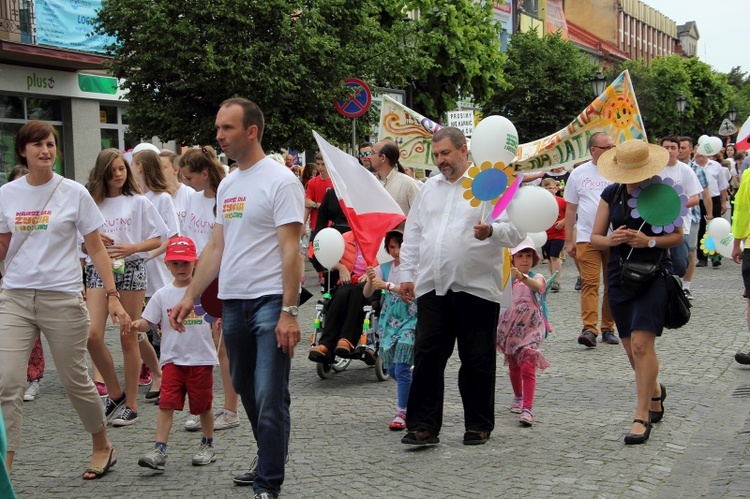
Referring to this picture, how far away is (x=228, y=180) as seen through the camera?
17.2 ft

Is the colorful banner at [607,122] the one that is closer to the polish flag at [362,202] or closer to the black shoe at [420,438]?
the polish flag at [362,202]

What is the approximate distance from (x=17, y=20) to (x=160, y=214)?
15.2 meters

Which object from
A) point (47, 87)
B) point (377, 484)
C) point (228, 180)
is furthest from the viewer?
point (47, 87)

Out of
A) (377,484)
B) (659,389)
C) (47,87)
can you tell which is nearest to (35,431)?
(377,484)

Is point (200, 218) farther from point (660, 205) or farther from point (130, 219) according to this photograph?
point (660, 205)

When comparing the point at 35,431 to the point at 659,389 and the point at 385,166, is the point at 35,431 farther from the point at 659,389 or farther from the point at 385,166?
the point at 659,389

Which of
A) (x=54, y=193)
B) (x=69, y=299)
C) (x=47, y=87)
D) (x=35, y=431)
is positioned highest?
(x=47, y=87)

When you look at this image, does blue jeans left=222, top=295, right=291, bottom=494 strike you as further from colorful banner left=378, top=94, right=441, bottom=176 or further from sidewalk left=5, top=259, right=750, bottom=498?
colorful banner left=378, top=94, right=441, bottom=176

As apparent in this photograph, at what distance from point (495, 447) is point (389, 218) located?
79.1 inches

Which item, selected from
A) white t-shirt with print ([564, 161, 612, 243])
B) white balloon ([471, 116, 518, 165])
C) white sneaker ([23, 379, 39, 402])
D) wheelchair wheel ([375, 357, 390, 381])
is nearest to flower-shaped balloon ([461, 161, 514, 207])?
white balloon ([471, 116, 518, 165])

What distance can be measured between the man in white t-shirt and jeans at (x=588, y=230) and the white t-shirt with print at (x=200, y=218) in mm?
3516

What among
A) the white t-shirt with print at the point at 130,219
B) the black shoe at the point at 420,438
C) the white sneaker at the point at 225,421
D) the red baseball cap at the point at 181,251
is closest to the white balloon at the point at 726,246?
the black shoe at the point at 420,438

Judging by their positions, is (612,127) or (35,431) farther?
(612,127)

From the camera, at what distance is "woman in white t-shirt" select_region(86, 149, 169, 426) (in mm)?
7316
